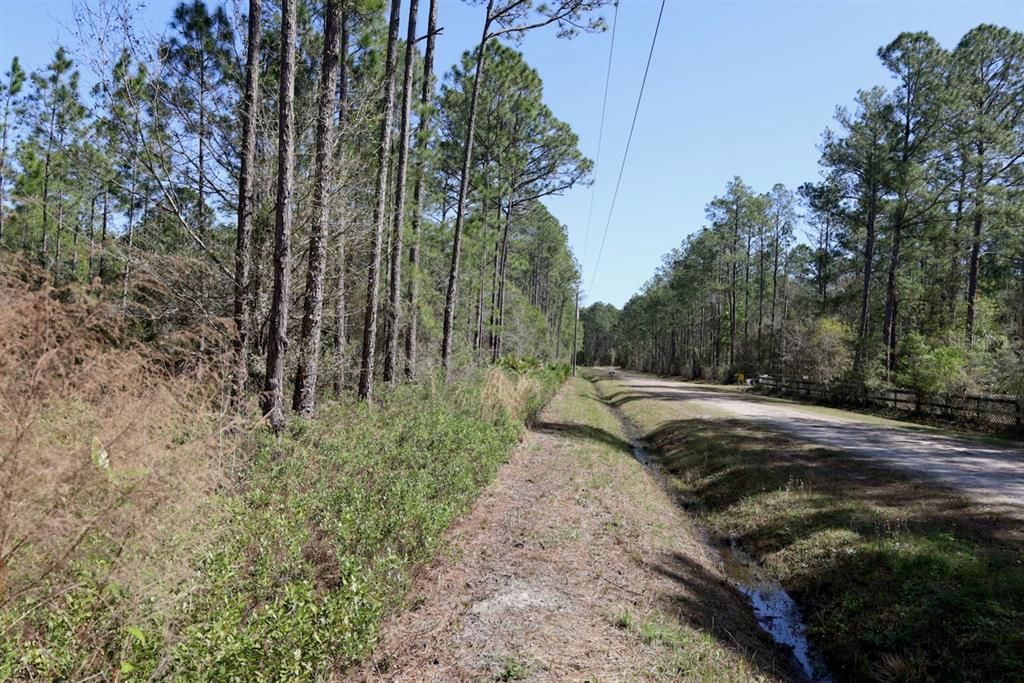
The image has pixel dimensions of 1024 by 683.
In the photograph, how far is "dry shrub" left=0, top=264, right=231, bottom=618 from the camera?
8.49 feet

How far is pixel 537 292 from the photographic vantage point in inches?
1791

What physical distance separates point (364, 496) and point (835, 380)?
25.8 meters

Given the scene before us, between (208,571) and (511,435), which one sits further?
(511,435)

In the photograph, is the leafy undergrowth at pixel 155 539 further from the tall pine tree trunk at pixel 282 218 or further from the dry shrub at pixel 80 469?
the tall pine tree trunk at pixel 282 218

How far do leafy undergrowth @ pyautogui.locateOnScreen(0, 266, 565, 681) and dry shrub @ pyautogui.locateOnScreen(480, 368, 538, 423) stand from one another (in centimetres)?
634

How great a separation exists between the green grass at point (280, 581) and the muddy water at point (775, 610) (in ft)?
11.3

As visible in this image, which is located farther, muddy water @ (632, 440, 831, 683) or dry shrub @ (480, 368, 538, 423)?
dry shrub @ (480, 368, 538, 423)

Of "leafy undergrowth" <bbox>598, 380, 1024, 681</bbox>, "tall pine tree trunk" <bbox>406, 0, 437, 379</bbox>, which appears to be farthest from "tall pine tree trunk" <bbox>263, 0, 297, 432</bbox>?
"leafy undergrowth" <bbox>598, 380, 1024, 681</bbox>

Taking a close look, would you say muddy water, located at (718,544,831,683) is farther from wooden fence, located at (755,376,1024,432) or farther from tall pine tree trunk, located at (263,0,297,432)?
wooden fence, located at (755,376,1024,432)

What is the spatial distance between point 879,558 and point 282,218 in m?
8.30

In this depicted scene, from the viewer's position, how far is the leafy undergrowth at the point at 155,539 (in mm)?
2479

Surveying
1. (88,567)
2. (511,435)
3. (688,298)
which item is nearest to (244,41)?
(511,435)

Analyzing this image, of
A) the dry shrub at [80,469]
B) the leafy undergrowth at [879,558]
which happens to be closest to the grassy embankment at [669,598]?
the leafy undergrowth at [879,558]

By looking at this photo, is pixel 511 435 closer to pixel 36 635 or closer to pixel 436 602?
pixel 436 602
